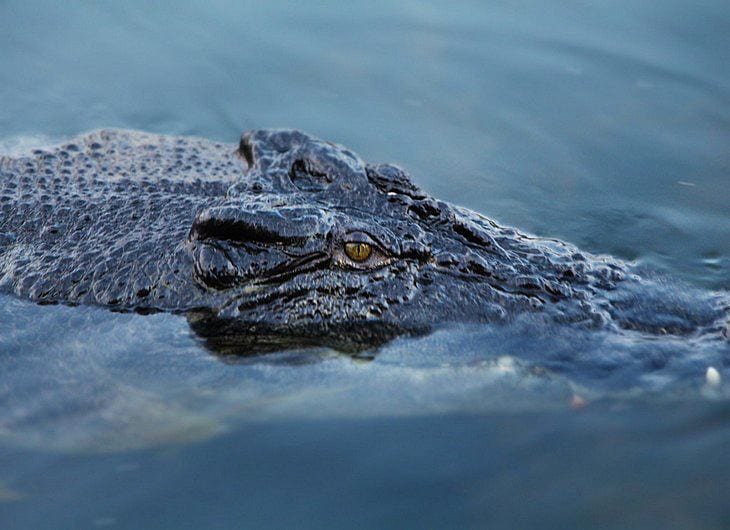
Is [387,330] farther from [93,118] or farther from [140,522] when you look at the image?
[93,118]

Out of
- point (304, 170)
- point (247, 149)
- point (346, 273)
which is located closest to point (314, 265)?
point (346, 273)

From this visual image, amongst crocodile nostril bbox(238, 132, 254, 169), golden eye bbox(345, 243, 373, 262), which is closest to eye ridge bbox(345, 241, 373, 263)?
golden eye bbox(345, 243, 373, 262)

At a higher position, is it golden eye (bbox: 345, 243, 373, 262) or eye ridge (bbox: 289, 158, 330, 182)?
eye ridge (bbox: 289, 158, 330, 182)

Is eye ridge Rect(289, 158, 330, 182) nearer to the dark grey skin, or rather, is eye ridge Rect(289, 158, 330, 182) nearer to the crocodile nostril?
the dark grey skin

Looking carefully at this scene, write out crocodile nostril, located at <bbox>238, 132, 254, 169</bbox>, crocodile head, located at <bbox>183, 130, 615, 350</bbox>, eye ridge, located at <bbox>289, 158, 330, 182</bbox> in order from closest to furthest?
crocodile head, located at <bbox>183, 130, 615, 350</bbox>
eye ridge, located at <bbox>289, 158, 330, 182</bbox>
crocodile nostril, located at <bbox>238, 132, 254, 169</bbox>

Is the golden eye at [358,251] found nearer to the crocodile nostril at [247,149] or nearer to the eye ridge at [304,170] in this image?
the eye ridge at [304,170]

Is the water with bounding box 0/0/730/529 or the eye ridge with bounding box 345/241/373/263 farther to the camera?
the eye ridge with bounding box 345/241/373/263

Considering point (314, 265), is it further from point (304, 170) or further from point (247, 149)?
point (247, 149)
